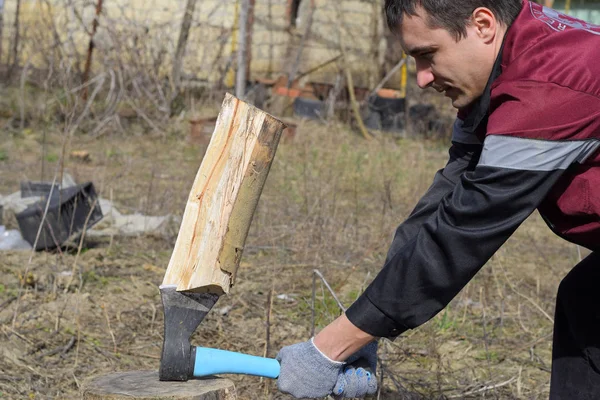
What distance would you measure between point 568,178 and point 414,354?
2.01m

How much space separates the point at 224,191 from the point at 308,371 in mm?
633

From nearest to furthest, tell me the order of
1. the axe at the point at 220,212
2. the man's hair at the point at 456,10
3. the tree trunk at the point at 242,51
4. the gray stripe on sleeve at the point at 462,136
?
the man's hair at the point at 456,10
the axe at the point at 220,212
the gray stripe on sleeve at the point at 462,136
the tree trunk at the point at 242,51

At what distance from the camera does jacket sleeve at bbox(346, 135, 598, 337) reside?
1.89 metres

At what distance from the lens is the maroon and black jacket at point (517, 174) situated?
1878 mm

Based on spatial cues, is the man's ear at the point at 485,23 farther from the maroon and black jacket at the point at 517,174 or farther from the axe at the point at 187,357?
the axe at the point at 187,357

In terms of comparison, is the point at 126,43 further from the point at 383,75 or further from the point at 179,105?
the point at 383,75

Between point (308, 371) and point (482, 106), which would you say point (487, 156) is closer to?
point (482, 106)

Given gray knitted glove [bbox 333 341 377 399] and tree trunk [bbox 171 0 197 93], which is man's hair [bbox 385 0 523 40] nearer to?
gray knitted glove [bbox 333 341 377 399]

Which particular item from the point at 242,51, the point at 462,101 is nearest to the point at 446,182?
the point at 462,101

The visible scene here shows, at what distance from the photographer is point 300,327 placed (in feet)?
13.7

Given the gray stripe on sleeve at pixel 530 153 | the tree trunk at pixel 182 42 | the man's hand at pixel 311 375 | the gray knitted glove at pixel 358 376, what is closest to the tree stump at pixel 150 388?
the man's hand at pixel 311 375

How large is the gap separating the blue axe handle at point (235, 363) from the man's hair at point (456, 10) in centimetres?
107

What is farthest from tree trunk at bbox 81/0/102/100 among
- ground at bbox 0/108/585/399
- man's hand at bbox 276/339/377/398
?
man's hand at bbox 276/339/377/398

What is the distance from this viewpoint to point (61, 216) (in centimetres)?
502
